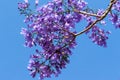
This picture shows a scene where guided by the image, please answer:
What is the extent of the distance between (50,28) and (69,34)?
0.55m

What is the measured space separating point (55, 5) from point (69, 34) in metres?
0.80

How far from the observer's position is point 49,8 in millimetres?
11891

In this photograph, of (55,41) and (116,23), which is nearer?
(55,41)

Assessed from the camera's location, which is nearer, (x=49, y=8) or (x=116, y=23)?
(x=49, y=8)

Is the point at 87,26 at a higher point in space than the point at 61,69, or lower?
higher

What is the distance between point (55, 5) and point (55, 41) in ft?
2.92

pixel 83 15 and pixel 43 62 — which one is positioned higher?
pixel 83 15

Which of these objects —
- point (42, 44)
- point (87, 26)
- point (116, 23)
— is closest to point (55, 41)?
point (42, 44)

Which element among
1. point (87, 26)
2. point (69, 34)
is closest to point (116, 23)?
point (87, 26)

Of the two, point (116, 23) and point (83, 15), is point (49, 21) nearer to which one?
point (83, 15)

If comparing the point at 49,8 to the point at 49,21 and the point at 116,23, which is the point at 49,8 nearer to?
the point at 49,21

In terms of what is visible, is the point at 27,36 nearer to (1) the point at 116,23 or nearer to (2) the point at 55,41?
(2) the point at 55,41

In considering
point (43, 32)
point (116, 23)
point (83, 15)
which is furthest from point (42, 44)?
point (116, 23)

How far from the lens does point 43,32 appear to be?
1170 centimetres
